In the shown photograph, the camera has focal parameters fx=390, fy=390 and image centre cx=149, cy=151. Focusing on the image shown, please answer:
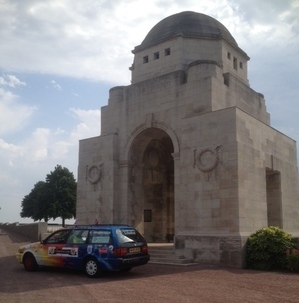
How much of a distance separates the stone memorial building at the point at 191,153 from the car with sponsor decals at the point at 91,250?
4.70 m

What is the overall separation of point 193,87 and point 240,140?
4.00 meters

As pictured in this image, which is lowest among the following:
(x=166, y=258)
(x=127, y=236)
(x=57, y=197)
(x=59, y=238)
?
(x=166, y=258)

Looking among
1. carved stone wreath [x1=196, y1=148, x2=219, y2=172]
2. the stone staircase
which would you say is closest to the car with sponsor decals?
the stone staircase

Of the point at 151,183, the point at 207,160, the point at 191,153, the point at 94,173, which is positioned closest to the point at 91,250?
the point at 207,160

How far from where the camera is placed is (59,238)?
43.2ft

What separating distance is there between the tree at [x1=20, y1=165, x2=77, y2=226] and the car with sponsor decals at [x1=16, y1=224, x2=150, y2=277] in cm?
3309

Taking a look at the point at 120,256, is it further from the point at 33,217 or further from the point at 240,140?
the point at 33,217

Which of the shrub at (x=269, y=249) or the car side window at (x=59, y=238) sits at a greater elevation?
the car side window at (x=59, y=238)

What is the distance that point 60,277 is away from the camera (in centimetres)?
1184

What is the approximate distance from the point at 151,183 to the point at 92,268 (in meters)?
11.7

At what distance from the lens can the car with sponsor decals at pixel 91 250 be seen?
38.4ft

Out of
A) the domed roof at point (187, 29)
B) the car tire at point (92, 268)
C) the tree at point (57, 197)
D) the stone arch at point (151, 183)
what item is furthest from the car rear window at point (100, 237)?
the tree at point (57, 197)

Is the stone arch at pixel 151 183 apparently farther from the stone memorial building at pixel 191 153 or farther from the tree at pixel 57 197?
the tree at pixel 57 197

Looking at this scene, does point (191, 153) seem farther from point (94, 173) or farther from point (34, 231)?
point (34, 231)
